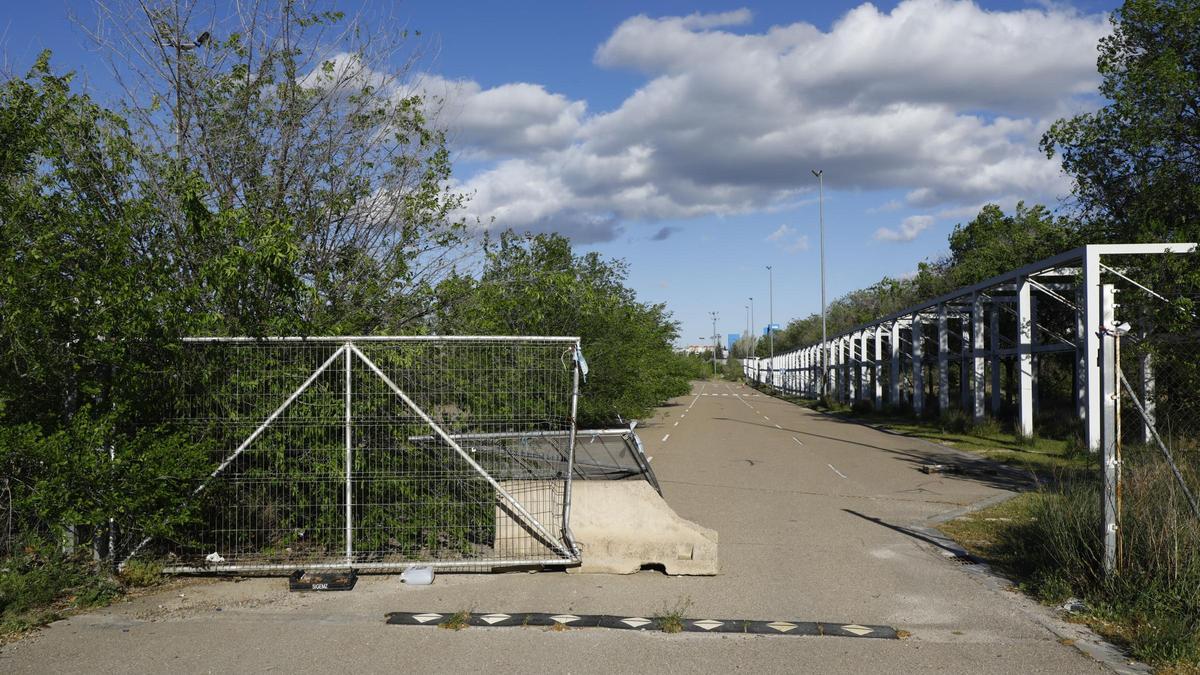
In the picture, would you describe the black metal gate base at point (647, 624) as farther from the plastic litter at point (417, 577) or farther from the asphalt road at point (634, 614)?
the plastic litter at point (417, 577)

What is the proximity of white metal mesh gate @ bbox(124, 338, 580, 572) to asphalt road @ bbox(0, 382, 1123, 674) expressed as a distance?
42 cm

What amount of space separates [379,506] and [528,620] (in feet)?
7.37

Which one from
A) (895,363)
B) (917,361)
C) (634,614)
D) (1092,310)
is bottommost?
(634,614)

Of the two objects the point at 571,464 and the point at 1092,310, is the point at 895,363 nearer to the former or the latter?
the point at 1092,310

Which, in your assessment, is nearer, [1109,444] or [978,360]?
[1109,444]

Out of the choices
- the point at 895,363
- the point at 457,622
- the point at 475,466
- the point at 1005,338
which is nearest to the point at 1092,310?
the point at 1005,338

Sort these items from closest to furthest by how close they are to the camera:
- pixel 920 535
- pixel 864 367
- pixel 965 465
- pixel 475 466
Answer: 1. pixel 475 466
2. pixel 920 535
3. pixel 965 465
4. pixel 864 367

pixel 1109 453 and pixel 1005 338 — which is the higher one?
pixel 1005 338

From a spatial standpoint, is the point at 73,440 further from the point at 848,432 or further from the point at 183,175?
the point at 848,432

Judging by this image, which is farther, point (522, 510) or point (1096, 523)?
point (522, 510)

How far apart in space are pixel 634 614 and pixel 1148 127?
2420 cm

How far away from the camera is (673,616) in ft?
22.9

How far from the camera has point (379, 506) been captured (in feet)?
28.4

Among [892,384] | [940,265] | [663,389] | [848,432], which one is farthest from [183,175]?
[940,265]
